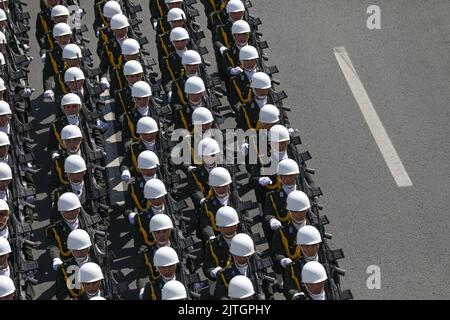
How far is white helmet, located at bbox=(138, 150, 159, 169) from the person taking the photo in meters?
21.2

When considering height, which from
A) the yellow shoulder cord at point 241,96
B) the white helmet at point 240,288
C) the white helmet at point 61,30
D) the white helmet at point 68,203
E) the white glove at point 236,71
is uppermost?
the white helmet at point 61,30

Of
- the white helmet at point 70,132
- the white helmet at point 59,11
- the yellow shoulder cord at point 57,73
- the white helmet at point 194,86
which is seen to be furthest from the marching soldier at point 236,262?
the white helmet at point 59,11

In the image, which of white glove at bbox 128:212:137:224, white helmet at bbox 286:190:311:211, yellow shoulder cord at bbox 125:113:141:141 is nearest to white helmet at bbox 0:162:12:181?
white glove at bbox 128:212:137:224

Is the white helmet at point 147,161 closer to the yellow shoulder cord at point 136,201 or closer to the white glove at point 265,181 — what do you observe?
the yellow shoulder cord at point 136,201

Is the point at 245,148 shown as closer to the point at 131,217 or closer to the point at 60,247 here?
the point at 131,217

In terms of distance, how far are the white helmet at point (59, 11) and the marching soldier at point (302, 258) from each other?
8.73 metres

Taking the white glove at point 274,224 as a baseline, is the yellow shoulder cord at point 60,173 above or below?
above

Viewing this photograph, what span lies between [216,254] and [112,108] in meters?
7.17

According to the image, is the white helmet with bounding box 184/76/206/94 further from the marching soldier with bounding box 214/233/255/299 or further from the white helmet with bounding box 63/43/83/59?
the marching soldier with bounding box 214/233/255/299

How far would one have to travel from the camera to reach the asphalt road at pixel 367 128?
21969 millimetres

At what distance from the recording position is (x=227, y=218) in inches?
782

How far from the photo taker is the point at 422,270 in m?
21.7
